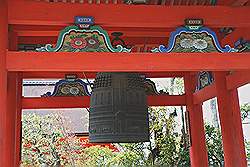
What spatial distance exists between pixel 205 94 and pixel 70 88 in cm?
208

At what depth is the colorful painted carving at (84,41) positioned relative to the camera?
2.76 m

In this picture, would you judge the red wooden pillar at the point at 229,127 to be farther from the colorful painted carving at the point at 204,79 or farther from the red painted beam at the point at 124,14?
the red painted beam at the point at 124,14

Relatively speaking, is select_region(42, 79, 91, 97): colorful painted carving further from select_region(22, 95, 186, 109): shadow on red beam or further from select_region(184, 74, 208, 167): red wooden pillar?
select_region(184, 74, 208, 167): red wooden pillar

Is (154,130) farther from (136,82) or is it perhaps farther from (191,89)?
(136,82)

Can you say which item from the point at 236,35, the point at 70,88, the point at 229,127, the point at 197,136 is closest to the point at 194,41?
the point at 236,35

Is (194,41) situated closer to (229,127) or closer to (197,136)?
(229,127)

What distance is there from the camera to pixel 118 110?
3.31m

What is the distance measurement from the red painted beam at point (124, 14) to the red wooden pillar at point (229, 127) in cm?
129

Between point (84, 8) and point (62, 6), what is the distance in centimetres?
18

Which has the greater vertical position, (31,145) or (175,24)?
(175,24)

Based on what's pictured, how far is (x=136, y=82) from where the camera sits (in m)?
3.55

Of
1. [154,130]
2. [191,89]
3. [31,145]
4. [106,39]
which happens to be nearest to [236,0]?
[106,39]

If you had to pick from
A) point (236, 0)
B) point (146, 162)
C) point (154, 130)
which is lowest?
point (146, 162)

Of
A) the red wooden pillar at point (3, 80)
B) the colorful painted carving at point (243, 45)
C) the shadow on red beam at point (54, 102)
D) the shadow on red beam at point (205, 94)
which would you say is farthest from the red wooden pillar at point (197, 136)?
the red wooden pillar at point (3, 80)
